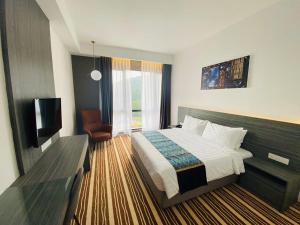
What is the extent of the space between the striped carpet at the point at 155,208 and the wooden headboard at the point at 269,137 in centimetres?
68

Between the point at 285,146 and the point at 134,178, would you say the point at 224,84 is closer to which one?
the point at 285,146

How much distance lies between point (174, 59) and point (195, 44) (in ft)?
3.65

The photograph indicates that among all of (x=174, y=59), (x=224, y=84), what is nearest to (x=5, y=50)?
(x=224, y=84)

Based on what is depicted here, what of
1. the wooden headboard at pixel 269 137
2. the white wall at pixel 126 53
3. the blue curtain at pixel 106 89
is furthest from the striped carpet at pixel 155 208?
the white wall at pixel 126 53

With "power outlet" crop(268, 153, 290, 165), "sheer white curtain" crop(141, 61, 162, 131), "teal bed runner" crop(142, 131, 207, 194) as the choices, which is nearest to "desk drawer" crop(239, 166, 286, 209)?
"power outlet" crop(268, 153, 290, 165)

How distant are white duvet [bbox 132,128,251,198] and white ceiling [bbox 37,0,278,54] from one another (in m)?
2.26

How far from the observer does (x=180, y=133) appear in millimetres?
3174

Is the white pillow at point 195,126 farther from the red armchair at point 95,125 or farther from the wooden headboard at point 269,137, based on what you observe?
the red armchair at point 95,125

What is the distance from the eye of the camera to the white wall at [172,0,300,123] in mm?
1880

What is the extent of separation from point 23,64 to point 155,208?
2.26m

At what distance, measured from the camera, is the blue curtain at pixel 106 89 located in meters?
4.08

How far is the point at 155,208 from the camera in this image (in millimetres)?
1808

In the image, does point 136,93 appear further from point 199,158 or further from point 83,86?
point 199,158

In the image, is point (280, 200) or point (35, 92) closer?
point (35, 92)
